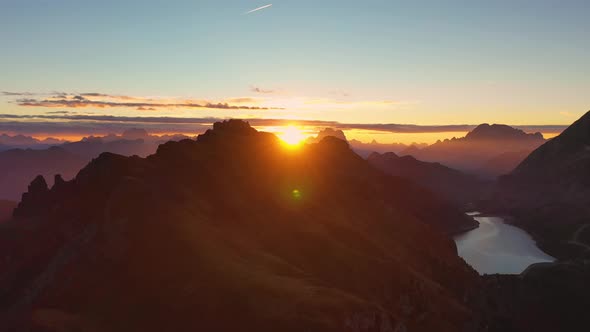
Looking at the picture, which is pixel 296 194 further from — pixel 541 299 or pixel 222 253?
pixel 541 299

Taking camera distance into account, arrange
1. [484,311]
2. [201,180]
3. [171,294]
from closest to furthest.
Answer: [171,294] < [201,180] < [484,311]

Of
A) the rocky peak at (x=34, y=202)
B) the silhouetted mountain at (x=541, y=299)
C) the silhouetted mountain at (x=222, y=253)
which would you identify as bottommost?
the silhouetted mountain at (x=541, y=299)

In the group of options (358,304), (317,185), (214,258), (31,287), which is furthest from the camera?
(317,185)

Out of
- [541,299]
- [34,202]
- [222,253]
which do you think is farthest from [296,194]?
[34,202]

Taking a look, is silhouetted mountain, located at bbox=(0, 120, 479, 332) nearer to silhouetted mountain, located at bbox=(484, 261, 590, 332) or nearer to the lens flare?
the lens flare

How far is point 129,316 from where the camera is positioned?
78.2m

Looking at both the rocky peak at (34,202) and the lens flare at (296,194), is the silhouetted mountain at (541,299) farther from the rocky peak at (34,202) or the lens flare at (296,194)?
the rocky peak at (34,202)

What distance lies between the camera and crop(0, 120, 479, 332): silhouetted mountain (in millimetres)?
80500

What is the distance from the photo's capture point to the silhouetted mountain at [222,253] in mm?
80500

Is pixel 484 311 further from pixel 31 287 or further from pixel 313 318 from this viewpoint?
pixel 31 287

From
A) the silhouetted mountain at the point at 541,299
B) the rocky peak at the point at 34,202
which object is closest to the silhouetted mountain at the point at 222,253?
the rocky peak at the point at 34,202

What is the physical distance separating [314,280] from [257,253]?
16034mm

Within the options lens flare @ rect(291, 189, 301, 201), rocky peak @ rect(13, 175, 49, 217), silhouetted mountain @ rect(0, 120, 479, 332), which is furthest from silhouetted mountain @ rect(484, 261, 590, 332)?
rocky peak @ rect(13, 175, 49, 217)

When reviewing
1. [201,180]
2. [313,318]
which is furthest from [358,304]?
[201,180]
